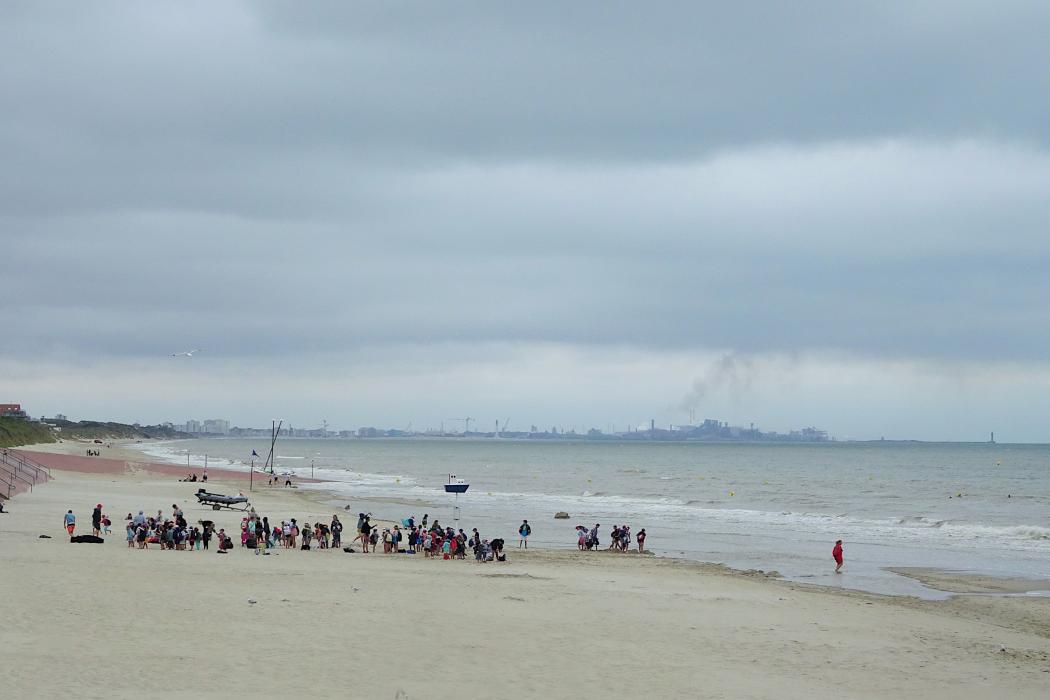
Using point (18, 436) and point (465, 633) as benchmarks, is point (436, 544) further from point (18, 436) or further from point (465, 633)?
point (18, 436)

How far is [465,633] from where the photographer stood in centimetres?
1770

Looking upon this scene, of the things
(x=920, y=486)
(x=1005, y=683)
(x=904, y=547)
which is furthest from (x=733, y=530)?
(x=920, y=486)

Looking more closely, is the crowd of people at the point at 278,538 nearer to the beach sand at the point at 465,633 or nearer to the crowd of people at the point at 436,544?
the crowd of people at the point at 436,544

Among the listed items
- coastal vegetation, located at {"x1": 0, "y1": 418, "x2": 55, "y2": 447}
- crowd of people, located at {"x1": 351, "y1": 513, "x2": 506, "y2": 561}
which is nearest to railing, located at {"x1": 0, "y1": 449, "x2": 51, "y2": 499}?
crowd of people, located at {"x1": 351, "y1": 513, "x2": 506, "y2": 561}

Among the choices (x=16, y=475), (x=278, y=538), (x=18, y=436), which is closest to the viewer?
(x=278, y=538)

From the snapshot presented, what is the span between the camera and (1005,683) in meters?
16.1

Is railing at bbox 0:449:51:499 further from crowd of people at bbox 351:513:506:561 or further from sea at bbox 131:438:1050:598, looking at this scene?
crowd of people at bbox 351:513:506:561

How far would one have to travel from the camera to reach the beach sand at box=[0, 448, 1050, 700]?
1409 cm

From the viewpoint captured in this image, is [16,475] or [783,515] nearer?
[16,475]

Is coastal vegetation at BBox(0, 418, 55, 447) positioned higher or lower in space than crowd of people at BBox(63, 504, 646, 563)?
lower

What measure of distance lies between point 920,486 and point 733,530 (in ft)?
168

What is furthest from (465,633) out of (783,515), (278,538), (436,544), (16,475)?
(783,515)

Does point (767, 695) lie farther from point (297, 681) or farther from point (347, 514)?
point (347, 514)

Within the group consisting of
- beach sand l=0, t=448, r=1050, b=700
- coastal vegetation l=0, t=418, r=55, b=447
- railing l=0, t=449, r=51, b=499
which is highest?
beach sand l=0, t=448, r=1050, b=700
